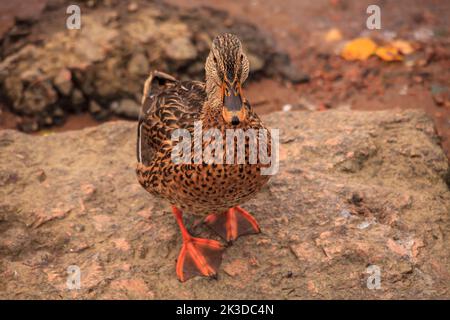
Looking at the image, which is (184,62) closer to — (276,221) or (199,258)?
(276,221)

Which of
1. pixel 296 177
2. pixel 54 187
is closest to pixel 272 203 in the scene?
pixel 296 177

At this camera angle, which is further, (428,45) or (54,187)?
(428,45)

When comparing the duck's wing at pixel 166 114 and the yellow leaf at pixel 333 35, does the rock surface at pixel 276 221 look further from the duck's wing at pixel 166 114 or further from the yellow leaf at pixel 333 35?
the yellow leaf at pixel 333 35

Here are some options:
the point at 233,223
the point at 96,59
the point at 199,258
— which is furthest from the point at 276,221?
the point at 96,59

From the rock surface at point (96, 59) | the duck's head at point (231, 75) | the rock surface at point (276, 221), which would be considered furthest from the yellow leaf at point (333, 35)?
the duck's head at point (231, 75)

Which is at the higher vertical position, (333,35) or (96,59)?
(96,59)

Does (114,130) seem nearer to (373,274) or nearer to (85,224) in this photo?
(85,224)
